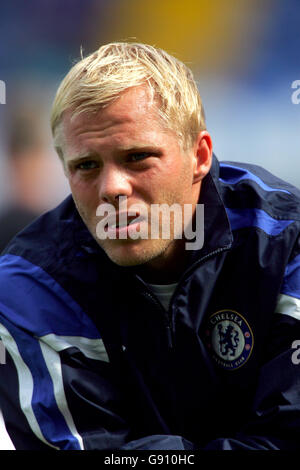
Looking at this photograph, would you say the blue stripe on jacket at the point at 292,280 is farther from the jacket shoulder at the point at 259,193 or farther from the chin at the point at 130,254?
the chin at the point at 130,254

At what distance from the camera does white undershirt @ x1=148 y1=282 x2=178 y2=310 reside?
113cm

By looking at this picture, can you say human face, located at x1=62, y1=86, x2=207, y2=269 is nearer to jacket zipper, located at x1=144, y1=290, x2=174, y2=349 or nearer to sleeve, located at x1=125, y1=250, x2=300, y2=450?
jacket zipper, located at x1=144, y1=290, x2=174, y2=349

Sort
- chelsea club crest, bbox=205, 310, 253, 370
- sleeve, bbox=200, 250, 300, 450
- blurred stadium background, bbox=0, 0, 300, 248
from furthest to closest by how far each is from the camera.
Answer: blurred stadium background, bbox=0, 0, 300, 248, chelsea club crest, bbox=205, 310, 253, 370, sleeve, bbox=200, 250, 300, 450

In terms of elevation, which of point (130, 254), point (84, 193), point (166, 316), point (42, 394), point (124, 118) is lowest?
point (42, 394)

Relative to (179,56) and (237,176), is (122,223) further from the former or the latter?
(179,56)

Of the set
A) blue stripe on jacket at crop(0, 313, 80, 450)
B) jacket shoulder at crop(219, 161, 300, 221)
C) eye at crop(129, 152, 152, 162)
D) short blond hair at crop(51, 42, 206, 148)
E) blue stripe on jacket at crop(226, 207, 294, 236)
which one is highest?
short blond hair at crop(51, 42, 206, 148)

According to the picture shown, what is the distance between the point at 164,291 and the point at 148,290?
5 centimetres

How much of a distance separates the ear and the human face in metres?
0.05

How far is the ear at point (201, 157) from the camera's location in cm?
115

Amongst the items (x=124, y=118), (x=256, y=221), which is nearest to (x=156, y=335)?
(x=256, y=221)

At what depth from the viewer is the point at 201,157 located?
1.16m

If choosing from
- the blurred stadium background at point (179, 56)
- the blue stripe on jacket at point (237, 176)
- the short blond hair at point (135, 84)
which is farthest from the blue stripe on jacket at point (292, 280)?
the blurred stadium background at point (179, 56)

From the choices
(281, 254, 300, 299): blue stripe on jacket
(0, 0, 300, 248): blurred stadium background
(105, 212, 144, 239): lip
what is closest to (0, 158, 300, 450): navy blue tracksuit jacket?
(281, 254, 300, 299): blue stripe on jacket
